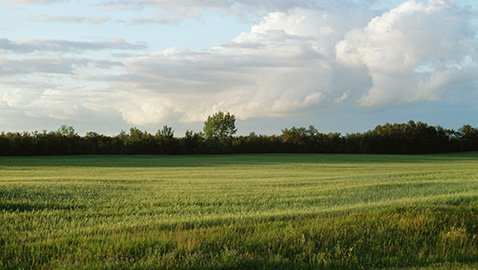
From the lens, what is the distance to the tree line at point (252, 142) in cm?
7356

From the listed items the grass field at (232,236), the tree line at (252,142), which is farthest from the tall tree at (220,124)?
the grass field at (232,236)

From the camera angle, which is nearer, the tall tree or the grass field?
the grass field

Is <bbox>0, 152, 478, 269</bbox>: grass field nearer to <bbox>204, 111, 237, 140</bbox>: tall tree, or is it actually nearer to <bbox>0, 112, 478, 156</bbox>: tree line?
<bbox>0, 112, 478, 156</bbox>: tree line

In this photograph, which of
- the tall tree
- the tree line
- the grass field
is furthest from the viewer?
the tall tree

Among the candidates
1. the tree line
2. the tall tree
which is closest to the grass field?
the tree line

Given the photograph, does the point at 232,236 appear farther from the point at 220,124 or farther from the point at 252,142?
the point at 220,124

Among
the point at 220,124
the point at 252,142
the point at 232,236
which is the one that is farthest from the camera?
the point at 220,124

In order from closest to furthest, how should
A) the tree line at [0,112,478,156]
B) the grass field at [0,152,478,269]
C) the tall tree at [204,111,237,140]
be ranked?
the grass field at [0,152,478,269]
the tree line at [0,112,478,156]
the tall tree at [204,111,237,140]

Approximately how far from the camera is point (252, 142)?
87875 mm

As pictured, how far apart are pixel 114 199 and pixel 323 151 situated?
79287mm

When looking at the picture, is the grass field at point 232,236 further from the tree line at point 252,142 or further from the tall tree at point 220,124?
the tall tree at point 220,124

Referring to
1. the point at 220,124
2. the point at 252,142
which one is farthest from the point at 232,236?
the point at 220,124

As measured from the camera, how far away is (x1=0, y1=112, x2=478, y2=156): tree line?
241 feet

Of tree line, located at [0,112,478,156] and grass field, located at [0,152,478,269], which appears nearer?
grass field, located at [0,152,478,269]
